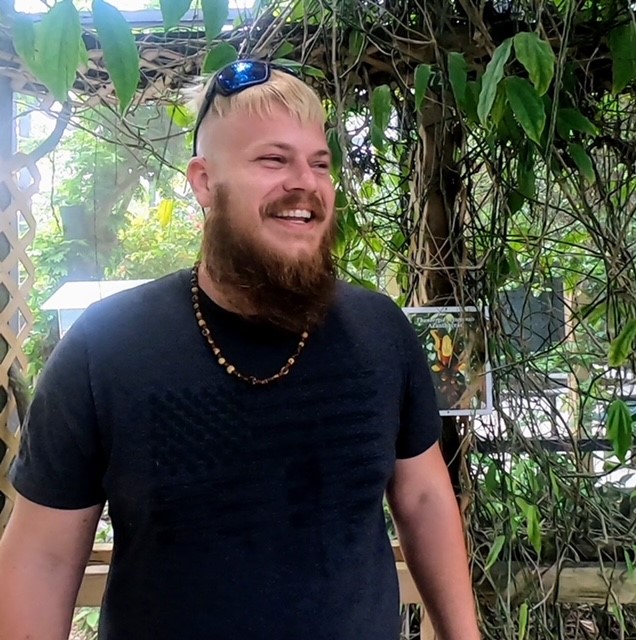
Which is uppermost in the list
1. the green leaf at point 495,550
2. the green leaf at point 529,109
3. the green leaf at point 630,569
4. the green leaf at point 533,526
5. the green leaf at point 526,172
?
the green leaf at point 529,109

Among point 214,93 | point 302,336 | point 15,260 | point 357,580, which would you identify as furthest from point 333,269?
point 15,260

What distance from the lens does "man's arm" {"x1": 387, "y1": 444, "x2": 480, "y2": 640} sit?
2.99 feet

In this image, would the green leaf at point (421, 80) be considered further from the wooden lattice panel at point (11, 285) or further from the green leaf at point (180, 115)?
the wooden lattice panel at point (11, 285)

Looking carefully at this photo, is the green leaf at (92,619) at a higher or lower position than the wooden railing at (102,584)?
lower

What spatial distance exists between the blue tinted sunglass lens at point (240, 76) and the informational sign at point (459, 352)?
46 cm

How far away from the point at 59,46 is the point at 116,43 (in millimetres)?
53

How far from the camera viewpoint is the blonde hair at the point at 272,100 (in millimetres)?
790

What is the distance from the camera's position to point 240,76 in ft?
2.66

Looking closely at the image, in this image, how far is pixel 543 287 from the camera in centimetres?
120

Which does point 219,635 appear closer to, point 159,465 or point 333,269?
point 159,465

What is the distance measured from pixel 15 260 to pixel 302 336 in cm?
60

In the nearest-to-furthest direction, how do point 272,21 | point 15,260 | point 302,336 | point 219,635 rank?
1. point 219,635
2. point 302,336
3. point 272,21
4. point 15,260

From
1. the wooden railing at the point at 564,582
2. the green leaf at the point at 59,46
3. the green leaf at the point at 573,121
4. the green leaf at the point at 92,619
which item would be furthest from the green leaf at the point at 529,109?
the green leaf at the point at 92,619

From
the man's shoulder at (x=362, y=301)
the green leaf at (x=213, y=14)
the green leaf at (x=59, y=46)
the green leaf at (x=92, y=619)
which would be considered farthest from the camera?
the green leaf at (x=92, y=619)
